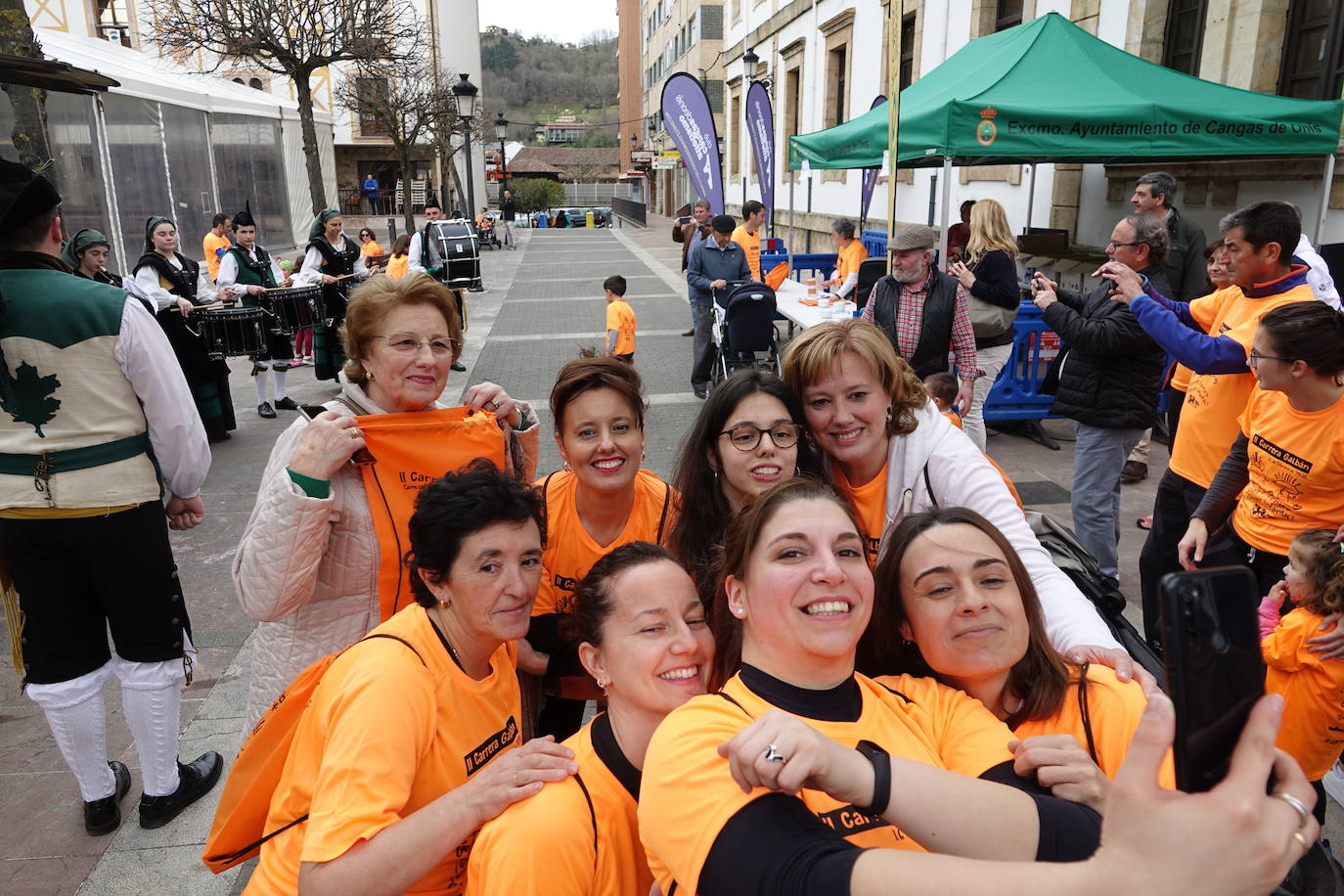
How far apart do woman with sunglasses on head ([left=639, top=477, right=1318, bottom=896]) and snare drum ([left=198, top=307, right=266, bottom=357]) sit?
7229 mm

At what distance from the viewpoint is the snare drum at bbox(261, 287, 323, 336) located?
27.3ft

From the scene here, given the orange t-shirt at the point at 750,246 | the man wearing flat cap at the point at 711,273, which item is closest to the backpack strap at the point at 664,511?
the man wearing flat cap at the point at 711,273

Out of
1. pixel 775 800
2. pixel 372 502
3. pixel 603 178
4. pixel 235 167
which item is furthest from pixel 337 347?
pixel 603 178

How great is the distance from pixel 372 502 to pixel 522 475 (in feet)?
2.05

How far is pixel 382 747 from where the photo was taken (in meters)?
1.60

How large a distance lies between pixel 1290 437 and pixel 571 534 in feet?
8.17

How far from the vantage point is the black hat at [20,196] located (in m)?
2.65

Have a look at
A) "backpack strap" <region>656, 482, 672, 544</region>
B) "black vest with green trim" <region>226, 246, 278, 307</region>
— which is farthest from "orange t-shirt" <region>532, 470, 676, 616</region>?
"black vest with green trim" <region>226, 246, 278, 307</region>

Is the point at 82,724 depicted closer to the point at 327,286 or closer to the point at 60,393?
the point at 60,393

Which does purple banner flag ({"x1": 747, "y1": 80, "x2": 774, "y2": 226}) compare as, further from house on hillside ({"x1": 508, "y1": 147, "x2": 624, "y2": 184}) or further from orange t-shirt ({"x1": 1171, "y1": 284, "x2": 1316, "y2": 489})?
house on hillside ({"x1": 508, "y1": 147, "x2": 624, "y2": 184})

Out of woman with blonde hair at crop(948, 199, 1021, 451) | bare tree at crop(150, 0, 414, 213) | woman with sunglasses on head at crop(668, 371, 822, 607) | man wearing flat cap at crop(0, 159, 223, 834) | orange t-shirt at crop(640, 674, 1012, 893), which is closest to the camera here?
orange t-shirt at crop(640, 674, 1012, 893)

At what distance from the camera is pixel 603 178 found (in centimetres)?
7938

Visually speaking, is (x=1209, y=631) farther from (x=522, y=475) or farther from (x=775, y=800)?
(x=522, y=475)

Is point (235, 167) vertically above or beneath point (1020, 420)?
above
